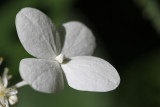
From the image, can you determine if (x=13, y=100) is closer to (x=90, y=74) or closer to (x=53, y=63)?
(x=53, y=63)

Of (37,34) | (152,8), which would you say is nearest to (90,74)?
(37,34)

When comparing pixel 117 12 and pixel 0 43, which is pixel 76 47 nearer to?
pixel 0 43

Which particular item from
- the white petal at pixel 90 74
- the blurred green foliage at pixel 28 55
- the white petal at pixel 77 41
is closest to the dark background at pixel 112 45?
the blurred green foliage at pixel 28 55

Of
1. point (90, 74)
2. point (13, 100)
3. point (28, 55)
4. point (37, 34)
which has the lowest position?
point (28, 55)

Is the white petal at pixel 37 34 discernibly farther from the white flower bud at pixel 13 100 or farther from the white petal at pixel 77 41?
the white flower bud at pixel 13 100

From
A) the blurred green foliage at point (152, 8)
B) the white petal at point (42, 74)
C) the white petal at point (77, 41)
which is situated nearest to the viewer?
the white petal at point (42, 74)

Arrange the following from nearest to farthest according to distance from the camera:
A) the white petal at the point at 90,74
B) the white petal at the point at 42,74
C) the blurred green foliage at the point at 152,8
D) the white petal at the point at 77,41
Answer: the white petal at the point at 42,74 → the white petal at the point at 90,74 → the white petal at the point at 77,41 → the blurred green foliage at the point at 152,8

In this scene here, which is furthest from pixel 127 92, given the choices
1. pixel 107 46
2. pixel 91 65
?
pixel 91 65
